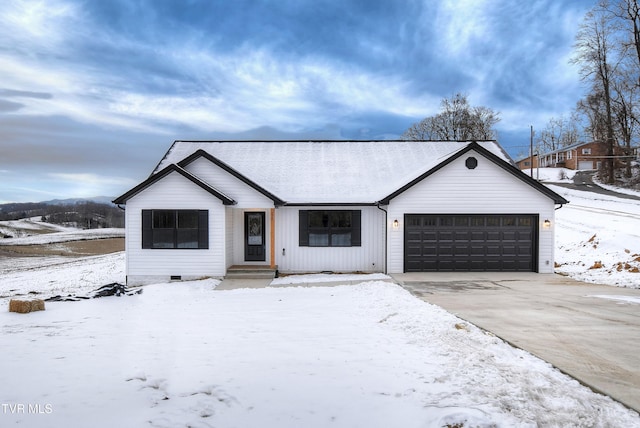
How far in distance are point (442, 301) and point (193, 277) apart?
8.77 meters

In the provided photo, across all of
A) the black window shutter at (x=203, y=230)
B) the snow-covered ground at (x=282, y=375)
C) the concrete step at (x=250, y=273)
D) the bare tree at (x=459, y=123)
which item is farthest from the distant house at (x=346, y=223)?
the bare tree at (x=459, y=123)

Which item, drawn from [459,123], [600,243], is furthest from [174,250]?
[459,123]

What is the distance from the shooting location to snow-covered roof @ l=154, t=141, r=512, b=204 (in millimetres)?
14945

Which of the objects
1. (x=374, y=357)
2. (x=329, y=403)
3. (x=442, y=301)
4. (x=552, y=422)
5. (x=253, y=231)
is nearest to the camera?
(x=552, y=422)

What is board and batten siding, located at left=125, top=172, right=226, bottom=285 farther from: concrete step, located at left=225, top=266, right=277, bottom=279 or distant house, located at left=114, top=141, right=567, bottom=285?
concrete step, located at left=225, top=266, right=277, bottom=279

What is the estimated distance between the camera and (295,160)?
17.4 m

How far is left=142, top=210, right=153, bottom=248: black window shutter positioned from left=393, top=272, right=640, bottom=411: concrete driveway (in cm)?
904

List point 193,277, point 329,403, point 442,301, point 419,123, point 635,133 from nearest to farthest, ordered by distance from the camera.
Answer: point 329,403, point 442,301, point 193,277, point 635,133, point 419,123

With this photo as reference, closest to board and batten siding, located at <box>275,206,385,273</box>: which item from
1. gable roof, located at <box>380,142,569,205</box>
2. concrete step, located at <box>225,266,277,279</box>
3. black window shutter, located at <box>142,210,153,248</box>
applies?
concrete step, located at <box>225,266,277,279</box>

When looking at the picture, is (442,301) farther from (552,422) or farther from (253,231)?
(253,231)

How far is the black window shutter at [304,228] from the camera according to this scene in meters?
14.7

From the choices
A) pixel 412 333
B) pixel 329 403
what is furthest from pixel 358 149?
pixel 329 403

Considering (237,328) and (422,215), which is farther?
(422,215)

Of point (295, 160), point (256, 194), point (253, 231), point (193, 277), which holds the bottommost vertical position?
point (193, 277)
